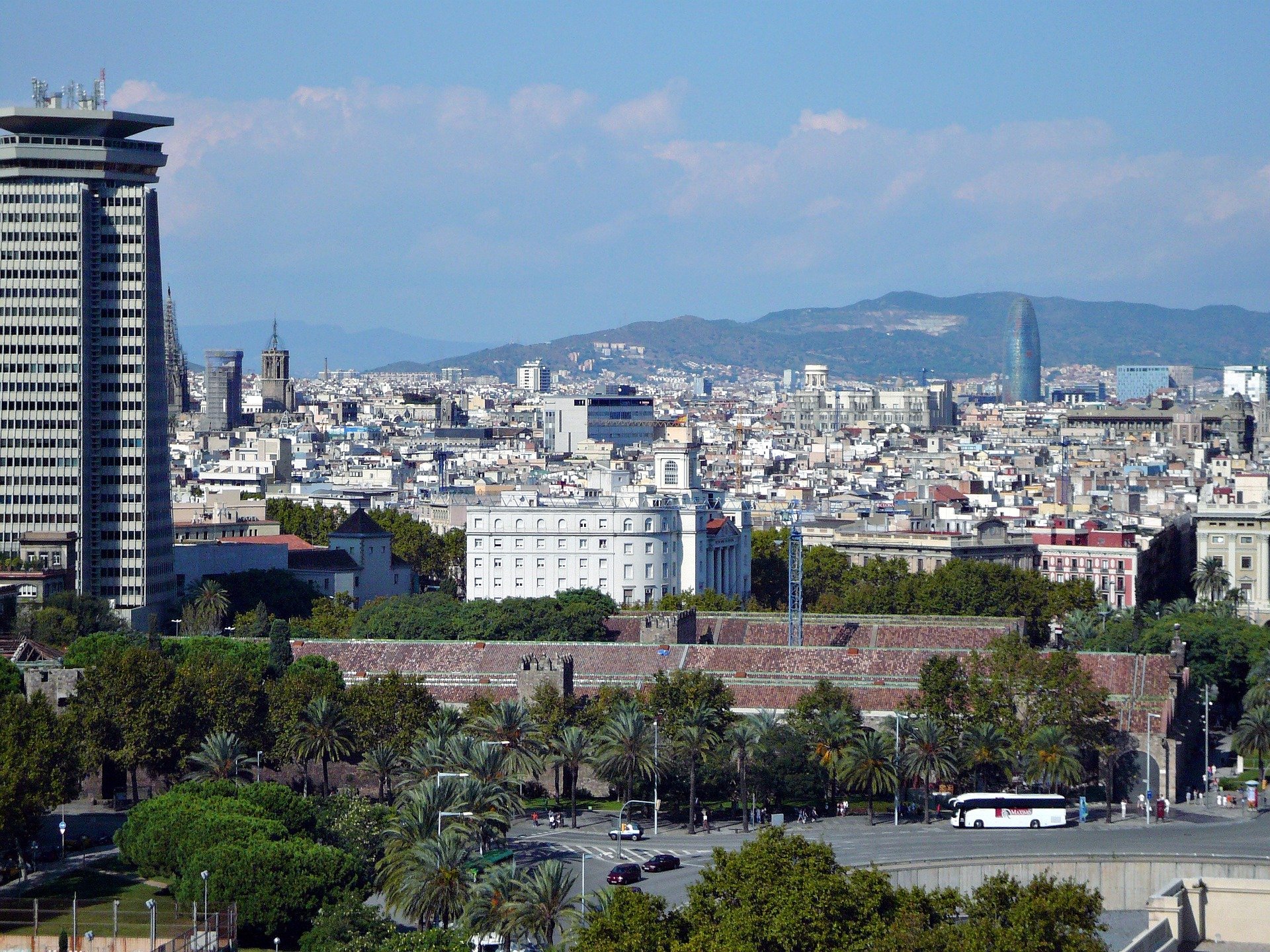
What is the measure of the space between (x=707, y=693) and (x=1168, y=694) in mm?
18270

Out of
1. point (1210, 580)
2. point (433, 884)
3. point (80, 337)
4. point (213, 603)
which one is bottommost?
point (433, 884)

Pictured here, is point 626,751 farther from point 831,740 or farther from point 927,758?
point 927,758

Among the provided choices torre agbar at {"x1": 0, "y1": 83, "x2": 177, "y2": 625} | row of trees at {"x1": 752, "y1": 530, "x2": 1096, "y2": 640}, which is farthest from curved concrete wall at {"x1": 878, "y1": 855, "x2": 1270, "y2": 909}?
torre agbar at {"x1": 0, "y1": 83, "x2": 177, "y2": 625}

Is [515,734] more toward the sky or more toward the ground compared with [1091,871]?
more toward the sky

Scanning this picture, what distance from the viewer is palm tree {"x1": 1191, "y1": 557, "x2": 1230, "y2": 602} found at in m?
142

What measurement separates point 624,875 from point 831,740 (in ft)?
52.4

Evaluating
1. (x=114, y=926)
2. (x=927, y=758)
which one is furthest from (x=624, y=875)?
(x=927, y=758)

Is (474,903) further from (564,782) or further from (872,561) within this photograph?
(872,561)

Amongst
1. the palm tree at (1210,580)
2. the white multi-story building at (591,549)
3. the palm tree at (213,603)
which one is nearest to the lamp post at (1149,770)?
the palm tree at (1210,580)

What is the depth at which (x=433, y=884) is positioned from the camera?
6188cm

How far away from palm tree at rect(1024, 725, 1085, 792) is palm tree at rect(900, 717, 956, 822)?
2.87 metres

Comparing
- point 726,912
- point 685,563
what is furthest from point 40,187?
point 726,912

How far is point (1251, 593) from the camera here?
485 ft

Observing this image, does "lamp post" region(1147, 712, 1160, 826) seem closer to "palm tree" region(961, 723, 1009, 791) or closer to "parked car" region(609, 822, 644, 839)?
"palm tree" region(961, 723, 1009, 791)
